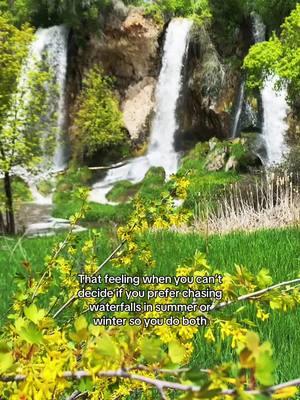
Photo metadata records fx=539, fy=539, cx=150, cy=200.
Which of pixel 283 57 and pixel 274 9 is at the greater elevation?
pixel 274 9

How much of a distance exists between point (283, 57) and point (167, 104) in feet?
26.7

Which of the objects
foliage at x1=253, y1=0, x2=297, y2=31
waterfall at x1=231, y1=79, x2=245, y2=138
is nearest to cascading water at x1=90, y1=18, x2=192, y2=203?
waterfall at x1=231, y1=79, x2=245, y2=138

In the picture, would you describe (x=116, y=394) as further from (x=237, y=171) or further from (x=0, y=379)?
(x=237, y=171)

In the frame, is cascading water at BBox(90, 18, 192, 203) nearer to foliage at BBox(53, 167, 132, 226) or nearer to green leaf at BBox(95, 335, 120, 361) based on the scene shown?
foliage at BBox(53, 167, 132, 226)

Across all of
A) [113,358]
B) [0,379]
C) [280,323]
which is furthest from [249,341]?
[280,323]

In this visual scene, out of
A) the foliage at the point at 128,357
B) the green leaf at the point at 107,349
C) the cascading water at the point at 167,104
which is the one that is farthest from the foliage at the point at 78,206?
the green leaf at the point at 107,349

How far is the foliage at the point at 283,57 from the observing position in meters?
12.2

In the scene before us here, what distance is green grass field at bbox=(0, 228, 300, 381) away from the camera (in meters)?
2.22

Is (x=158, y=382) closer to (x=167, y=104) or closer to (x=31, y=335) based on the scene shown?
(x=31, y=335)

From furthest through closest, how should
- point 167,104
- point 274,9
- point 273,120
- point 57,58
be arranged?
1. point 57,58
2. point 167,104
3. point 273,120
4. point 274,9

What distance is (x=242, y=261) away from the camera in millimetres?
4121

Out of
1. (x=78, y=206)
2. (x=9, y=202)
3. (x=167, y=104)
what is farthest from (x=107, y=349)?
(x=167, y=104)

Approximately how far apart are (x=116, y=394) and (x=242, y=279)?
0.44 meters

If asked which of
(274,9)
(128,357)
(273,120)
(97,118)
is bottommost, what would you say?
(128,357)
